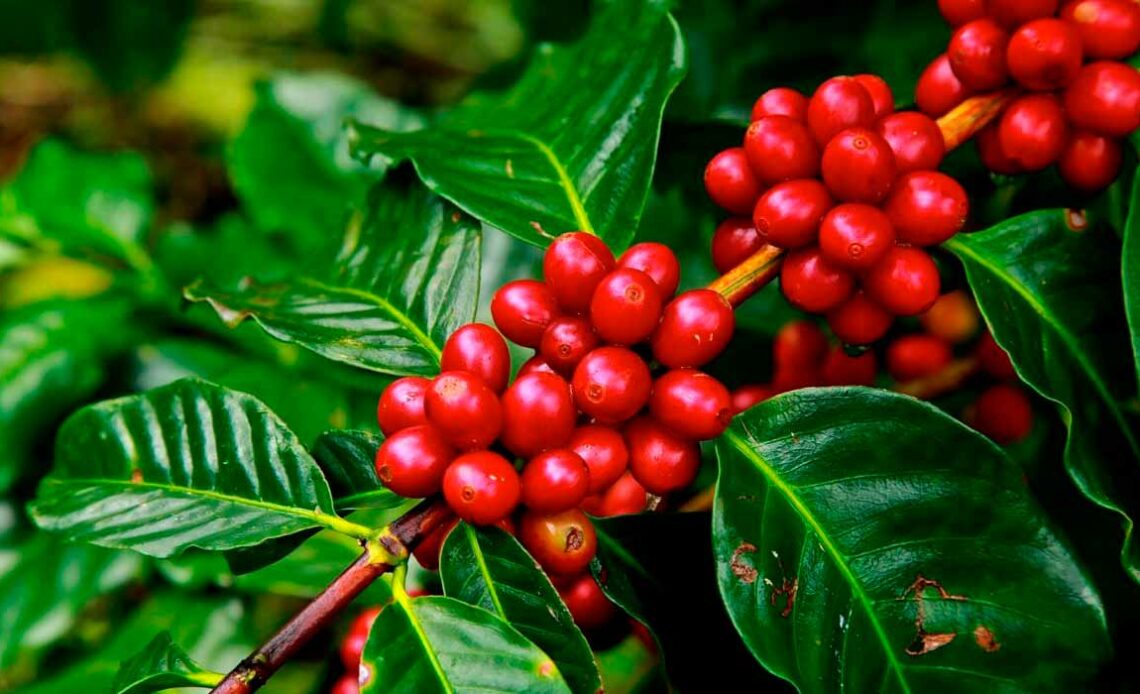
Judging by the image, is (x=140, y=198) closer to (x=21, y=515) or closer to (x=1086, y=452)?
(x=21, y=515)

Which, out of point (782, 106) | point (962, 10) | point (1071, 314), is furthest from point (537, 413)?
point (962, 10)

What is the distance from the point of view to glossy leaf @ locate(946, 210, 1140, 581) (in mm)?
1066

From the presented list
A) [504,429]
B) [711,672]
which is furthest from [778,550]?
[504,429]

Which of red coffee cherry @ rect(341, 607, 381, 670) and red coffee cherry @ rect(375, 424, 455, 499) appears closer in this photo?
red coffee cherry @ rect(375, 424, 455, 499)

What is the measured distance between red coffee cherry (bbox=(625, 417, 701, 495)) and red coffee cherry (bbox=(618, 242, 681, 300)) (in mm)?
139

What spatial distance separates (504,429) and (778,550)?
11.0 inches

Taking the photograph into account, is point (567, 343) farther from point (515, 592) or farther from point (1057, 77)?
point (1057, 77)

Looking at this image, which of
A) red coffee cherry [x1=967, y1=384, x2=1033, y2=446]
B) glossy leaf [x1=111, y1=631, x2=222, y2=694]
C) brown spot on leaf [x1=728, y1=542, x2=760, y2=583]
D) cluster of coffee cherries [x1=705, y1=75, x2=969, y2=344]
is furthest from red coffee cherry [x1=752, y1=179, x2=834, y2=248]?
glossy leaf [x1=111, y1=631, x2=222, y2=694]

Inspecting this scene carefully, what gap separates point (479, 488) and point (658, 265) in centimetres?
29

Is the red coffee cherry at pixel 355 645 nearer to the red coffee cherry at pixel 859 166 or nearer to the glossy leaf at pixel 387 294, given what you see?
the glossy leaf at pixel 387 294

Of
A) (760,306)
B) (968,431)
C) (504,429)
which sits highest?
(968,431)

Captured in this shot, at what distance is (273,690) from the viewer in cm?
183

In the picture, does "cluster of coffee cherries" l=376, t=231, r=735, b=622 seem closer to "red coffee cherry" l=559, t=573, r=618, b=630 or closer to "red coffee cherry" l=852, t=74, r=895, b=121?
"red coffee cherry" l=559, t=573, r=618, b=630

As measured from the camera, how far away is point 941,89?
1200mm
